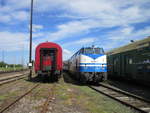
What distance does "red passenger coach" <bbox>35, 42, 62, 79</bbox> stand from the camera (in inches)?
712

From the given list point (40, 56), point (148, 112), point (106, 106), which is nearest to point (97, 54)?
point (40, 56)

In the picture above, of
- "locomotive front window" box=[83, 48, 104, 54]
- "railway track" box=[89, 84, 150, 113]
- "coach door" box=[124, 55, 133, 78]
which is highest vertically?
"locomotive front window" box=[83, 48, 104, 54]

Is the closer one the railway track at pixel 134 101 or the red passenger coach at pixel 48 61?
the railway track at pixel 134 101

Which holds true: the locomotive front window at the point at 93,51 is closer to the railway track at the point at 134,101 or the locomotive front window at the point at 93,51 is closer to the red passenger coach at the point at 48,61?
the red passenger coach at the point at 48,61

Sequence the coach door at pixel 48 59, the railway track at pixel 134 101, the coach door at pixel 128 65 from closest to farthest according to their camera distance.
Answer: the railway track at pixel 134 101, the coach door at pixel 128 65, the coach door at pixel 48 59

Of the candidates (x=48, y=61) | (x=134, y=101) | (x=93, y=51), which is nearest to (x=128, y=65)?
(x=93, y=51)

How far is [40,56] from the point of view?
60.3ft

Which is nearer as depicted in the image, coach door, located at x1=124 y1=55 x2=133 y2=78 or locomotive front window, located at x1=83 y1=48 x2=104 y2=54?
coach door, located at x1=124 y1=55 x2=133 y2=78

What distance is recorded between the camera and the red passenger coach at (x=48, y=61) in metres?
18.1

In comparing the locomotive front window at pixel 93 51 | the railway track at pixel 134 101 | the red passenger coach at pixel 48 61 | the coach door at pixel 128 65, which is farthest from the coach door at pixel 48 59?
the railway track at pixel 134 101

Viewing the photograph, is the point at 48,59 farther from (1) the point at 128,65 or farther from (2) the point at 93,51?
(1) the point at 128,65

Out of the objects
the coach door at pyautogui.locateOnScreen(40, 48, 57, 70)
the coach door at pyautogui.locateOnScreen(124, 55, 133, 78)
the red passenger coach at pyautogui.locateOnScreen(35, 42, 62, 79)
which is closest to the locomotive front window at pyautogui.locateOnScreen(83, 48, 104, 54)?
the coach door at pyautogui.locateOnScreen(124, 55, 133, 78)

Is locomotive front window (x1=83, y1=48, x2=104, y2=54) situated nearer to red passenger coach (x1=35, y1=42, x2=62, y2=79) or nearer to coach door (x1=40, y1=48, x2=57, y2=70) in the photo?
red passenger coach (x1=35, y1=42, x2=62, y2=79)

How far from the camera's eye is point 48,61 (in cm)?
1906
